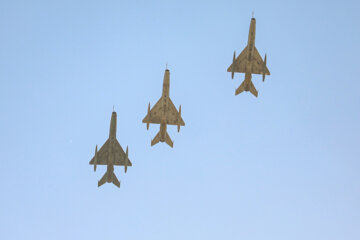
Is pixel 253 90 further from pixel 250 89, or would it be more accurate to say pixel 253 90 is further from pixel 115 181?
pixel 115 181

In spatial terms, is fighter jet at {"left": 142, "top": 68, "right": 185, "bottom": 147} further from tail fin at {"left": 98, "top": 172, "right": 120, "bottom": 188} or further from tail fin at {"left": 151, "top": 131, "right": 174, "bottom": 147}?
tail fin at {"left": 98, "top": 172, "right": 120, "bottom": 188}

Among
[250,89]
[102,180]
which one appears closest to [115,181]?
[102,180]

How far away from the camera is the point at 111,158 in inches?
3359

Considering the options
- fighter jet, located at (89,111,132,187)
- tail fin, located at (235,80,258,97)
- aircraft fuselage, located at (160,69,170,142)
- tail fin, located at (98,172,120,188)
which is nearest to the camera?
aircraft fuselage, located at (160,69,170,142)

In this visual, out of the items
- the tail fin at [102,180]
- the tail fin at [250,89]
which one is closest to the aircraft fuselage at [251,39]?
the tail fin at [250,89]

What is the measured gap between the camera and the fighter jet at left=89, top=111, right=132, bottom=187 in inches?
3323

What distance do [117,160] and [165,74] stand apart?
1574 centimetres

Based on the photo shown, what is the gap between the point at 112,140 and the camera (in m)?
84.1

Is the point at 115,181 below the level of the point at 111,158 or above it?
below

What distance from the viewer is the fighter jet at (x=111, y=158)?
84406 mm

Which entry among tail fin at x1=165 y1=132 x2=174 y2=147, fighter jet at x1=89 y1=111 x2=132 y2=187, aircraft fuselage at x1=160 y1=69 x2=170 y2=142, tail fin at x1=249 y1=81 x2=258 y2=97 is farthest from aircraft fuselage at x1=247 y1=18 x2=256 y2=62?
fighter jet at x1=89 y1=111 x2=132 y2=187

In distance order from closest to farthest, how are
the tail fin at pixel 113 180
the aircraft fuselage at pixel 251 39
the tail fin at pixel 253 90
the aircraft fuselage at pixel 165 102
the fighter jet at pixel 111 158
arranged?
the aircraft fuselage at pixel 251 39 < the aircraft fuselage at pixel 165 102 < the fighter jet at pixel 111 158 < the tail fin at pixel 113 180 < the tail fin at pixel 253 90

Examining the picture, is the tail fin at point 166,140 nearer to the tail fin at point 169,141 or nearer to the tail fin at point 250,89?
the tail fin at point 169,141

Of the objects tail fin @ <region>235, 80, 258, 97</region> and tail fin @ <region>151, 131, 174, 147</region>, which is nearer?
tail fin @ <region>235, 80, 258, 97</region>
